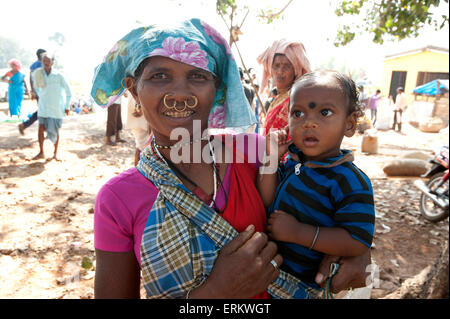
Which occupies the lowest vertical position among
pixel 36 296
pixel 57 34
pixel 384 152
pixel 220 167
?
pixel 36 296

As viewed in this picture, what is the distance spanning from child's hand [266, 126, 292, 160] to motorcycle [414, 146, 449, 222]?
166 inches

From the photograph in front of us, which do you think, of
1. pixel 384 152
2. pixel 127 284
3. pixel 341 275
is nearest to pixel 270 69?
pixel 341 275

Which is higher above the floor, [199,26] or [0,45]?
[0,45]

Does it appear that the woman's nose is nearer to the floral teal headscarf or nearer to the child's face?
the child's face

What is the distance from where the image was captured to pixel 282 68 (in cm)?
289

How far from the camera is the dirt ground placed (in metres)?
3.21

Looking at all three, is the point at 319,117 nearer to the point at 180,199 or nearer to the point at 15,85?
the point at 180,199

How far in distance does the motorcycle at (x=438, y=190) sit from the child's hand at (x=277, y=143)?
13.9 ft

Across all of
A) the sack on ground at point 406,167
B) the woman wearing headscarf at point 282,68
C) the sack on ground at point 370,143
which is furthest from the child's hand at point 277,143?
the sack on ground at point 370,143

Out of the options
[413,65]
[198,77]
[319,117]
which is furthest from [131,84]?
[413,65]

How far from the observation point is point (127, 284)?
1.34 metres

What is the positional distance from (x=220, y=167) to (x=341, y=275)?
74cm

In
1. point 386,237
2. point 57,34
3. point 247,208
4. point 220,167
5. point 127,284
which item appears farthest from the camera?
point 57,34
